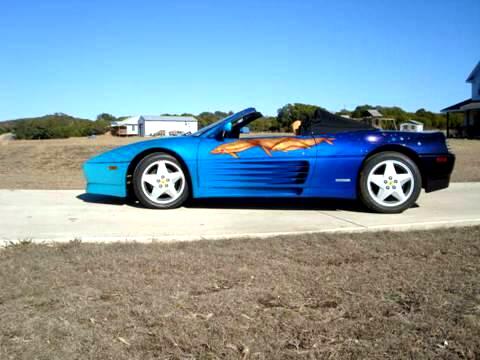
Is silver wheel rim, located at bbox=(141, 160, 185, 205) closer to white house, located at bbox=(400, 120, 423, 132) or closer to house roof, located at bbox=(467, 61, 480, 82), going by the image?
white house, located at bbox=(400, 120, 423, 132)

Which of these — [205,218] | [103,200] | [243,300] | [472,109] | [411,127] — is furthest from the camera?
[472,109]

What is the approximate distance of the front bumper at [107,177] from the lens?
5.10 metres

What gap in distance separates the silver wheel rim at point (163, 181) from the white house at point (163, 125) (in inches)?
2779

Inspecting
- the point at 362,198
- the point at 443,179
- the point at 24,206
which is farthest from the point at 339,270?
the point at 24,206

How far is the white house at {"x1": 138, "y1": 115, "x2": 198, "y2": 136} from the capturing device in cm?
7662

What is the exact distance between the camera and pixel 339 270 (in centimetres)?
295

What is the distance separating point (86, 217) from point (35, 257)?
1.47 m

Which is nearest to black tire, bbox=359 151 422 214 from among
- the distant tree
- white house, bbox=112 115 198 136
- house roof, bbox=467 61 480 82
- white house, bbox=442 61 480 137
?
the distant tree

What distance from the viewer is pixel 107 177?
5.17 meters

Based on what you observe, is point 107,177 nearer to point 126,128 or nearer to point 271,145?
point 271,145

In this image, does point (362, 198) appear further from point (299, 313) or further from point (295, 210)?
point (299, 313)

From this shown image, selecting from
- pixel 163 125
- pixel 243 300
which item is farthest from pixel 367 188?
pixel 163 125

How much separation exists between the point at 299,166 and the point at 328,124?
0.65 metres

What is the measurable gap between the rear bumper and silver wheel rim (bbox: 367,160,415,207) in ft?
0.72
